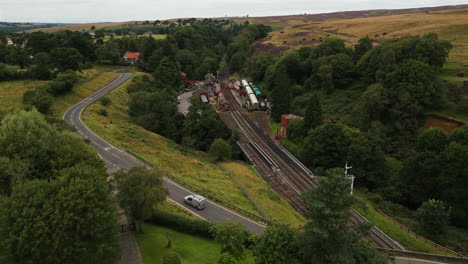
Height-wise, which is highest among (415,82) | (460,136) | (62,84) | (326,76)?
(415,82)

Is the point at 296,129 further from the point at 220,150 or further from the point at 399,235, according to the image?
the point at 399,235

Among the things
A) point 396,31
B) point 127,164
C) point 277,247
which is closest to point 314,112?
point 127,164

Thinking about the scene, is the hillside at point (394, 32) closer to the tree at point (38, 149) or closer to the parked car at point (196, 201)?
the parked car at point (196, 201)

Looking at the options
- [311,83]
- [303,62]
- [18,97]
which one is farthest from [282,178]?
[18,97]

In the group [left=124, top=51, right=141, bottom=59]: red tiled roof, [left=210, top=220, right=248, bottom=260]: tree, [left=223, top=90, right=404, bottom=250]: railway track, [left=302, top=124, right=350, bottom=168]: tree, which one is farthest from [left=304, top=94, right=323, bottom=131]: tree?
[left=124, top=51, right=141, bottom=59]: red tiled roof

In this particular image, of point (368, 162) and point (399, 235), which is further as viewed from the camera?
point (368, 162)
